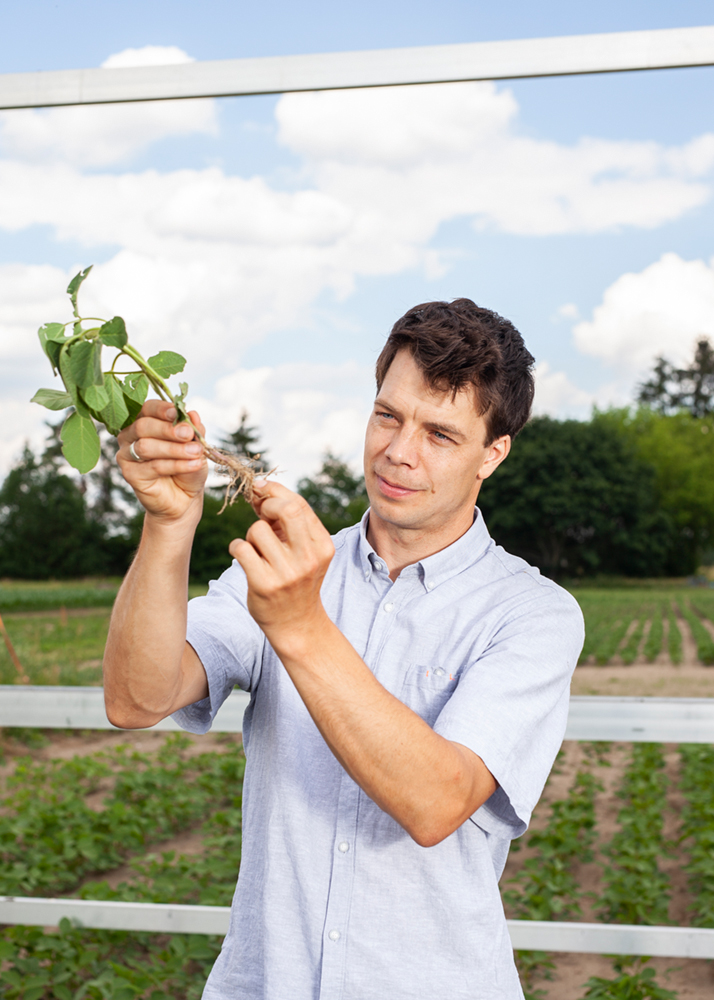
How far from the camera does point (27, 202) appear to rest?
1334 centimetres

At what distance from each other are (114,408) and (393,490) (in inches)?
19.1

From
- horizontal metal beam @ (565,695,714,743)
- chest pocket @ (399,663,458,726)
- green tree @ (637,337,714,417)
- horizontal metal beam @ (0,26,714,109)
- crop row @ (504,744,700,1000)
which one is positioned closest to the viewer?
chest pocket @ (399,663,458,726)

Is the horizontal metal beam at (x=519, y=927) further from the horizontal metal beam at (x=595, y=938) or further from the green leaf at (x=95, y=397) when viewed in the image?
the green leaf at (x=95, y=397)

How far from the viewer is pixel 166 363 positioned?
1.16m

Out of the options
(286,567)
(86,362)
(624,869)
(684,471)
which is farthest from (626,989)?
(684,471)

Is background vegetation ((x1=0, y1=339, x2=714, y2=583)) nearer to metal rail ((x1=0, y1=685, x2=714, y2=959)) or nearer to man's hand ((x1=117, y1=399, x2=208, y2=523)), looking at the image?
metal rail ((x1=0, y1=685, x2=714, y2=959))

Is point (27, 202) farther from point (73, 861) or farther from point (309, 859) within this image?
point (309, 859)

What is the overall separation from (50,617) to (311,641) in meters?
13.6

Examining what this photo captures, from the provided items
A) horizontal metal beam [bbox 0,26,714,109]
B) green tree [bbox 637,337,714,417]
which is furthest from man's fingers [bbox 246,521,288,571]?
green tree [bbox 637,337,714,417]

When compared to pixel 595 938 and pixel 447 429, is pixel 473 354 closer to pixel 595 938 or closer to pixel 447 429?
pixel 447 429

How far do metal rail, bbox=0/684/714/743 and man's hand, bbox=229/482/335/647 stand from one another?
880mm

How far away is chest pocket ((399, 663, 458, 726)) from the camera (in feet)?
4.34

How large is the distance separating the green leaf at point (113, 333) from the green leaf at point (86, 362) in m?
0.01

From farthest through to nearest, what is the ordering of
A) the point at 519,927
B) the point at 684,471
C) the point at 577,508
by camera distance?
the point at 684,471 < the point at 577,508 < the point at 519,927
